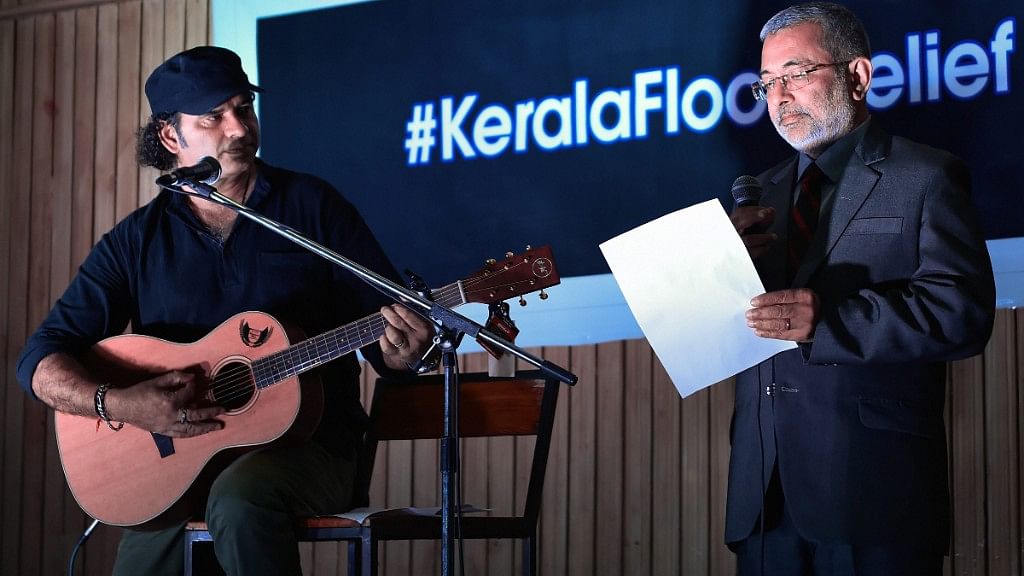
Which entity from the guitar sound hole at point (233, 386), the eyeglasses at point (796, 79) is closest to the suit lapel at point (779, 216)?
the eyeglasses at point (796, 79)

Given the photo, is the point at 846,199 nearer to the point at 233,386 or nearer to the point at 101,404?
the point at 233,386

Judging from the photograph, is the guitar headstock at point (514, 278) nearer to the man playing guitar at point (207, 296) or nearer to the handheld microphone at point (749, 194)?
the man playing guitar at point (207, 296)

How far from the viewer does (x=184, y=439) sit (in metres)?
2.80

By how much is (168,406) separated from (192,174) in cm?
66

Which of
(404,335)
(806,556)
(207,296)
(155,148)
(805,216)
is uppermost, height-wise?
(155,148)

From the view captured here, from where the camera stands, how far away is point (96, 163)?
4723mm

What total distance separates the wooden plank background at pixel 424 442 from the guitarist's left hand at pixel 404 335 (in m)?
0.82

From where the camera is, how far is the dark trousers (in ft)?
7.06

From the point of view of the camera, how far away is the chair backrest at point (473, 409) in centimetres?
305

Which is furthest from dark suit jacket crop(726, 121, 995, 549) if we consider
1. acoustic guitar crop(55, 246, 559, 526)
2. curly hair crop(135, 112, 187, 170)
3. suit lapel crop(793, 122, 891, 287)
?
curly hair crop(135, 112, 187, 170)

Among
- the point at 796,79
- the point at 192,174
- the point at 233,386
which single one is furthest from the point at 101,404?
the point at 796,79

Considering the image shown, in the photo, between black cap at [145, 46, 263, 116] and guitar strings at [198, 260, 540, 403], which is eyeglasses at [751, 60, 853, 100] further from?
black cap at [145, 46, 263, 116]

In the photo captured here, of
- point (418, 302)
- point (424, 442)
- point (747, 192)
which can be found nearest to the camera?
point (418, 302)

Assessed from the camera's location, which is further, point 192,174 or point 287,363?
point 287,363
